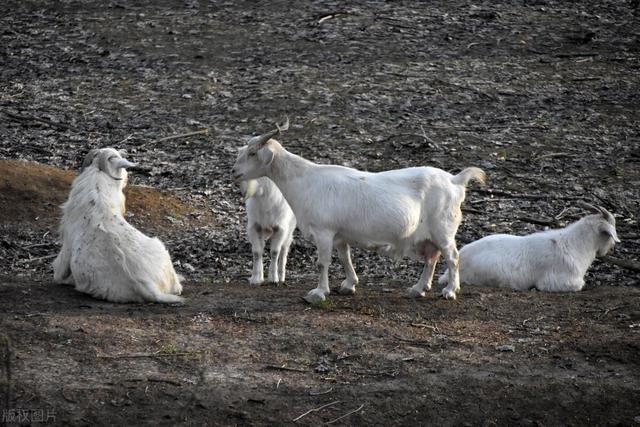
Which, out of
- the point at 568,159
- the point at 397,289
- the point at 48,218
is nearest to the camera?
the point at 397,289

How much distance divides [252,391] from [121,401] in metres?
0.92

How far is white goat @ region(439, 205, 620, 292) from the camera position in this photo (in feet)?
35.2

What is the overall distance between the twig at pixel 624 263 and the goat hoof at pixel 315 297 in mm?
3842

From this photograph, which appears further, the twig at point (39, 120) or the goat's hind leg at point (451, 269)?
the twig at point (39, 120)

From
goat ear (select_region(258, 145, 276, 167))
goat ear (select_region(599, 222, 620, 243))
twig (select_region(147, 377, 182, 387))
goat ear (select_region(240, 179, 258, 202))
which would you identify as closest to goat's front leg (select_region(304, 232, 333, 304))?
goat ear (select_region(258, 145, 276, 167))

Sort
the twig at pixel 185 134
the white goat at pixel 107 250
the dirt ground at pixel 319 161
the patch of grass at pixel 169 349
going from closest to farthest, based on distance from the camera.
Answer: the dirt ground at pixel 319 161, the patch of grass at pixel 169 349, the white goat at pixel 107 250, the twig at pixel 185 134

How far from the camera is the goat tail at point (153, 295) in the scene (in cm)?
878

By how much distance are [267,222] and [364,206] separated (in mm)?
1539

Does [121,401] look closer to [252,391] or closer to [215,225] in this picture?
[252,391]

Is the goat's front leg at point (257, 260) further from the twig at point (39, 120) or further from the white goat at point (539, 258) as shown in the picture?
the twig at point (39, 120)

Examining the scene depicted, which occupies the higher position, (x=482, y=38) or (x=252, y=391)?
(x=482, y=38)

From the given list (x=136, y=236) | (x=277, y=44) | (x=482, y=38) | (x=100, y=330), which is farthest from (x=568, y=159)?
(x=100, y=330)

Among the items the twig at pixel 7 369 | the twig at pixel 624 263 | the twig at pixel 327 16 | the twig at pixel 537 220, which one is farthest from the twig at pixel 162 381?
the twig at pixel 327 16

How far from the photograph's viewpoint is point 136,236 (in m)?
9.02
